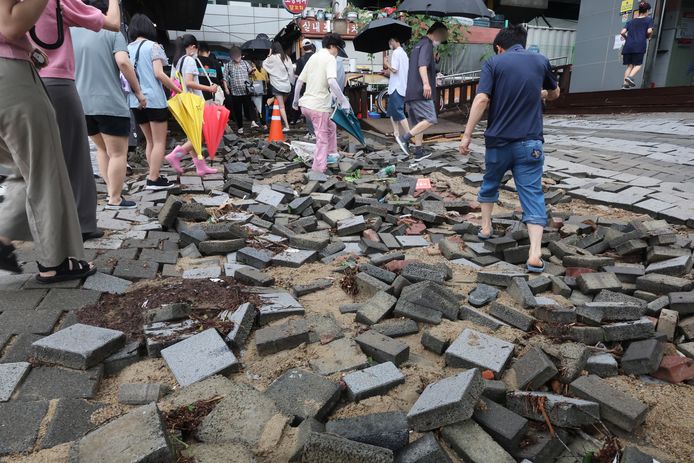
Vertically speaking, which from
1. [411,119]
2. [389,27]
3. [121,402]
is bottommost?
[121,402]

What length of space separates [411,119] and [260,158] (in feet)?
8.87

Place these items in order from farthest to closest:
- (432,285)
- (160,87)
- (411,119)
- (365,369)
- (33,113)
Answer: (411,119), (160,87), (432,285), (33,113), (365,369)

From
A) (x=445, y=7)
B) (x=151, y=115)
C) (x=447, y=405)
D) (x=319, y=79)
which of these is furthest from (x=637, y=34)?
(x=447, y=405)

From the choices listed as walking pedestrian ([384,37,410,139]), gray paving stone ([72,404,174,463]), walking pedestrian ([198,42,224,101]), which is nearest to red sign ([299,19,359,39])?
walking pedestrian ([198,42,224,101])

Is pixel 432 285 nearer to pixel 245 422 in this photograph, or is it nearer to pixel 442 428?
pixel 442 428

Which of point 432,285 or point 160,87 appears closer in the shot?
point 432,285

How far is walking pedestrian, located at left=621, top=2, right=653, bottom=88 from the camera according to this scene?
33.1 ft

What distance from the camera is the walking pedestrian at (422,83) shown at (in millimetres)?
7340

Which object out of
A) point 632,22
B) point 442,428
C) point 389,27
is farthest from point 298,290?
point 632,22

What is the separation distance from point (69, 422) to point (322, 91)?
548cm

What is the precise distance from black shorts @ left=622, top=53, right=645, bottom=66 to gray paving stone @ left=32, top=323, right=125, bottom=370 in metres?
12.3

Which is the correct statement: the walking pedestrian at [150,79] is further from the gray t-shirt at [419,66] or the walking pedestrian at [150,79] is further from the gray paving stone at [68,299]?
the gray t-shirt at [419,66]

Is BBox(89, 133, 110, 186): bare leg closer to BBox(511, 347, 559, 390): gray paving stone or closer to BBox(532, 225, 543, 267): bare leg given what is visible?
BBox(532, 225, 543, 267): bare leg

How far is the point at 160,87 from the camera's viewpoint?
5621 millimetres
